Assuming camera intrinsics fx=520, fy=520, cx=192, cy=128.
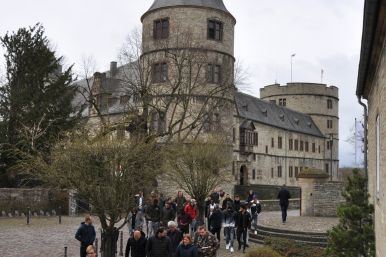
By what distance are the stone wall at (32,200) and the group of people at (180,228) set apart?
11.8 meters

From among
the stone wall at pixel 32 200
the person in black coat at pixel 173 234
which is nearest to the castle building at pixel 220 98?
the stone wall at pixel 32 200

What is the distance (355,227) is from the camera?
1302cm

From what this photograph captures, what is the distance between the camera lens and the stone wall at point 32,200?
30328mm

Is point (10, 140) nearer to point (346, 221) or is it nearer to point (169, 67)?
point (169, 67)

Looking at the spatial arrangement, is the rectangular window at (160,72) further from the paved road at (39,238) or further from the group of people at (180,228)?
the group of people at (180,228)

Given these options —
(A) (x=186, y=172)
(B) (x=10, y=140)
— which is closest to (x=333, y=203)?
(A) (x=186, y=172)

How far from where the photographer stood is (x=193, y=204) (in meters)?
17.8

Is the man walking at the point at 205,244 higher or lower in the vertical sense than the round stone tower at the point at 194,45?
lower

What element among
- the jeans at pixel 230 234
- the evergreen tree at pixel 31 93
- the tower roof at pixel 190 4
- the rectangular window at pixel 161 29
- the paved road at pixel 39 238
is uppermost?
the tower roof at pixel 190 4

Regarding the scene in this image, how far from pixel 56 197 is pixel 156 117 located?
1044 centimetres

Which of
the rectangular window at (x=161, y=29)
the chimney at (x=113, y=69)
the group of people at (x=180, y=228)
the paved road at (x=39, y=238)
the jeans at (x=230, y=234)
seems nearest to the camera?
the group of people at (x=180, y=228)

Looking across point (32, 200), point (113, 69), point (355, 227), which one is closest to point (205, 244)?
point (355, 227)

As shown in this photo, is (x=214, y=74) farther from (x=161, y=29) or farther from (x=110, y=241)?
(x=110, y=241)

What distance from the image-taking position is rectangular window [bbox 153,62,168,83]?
123 ft
